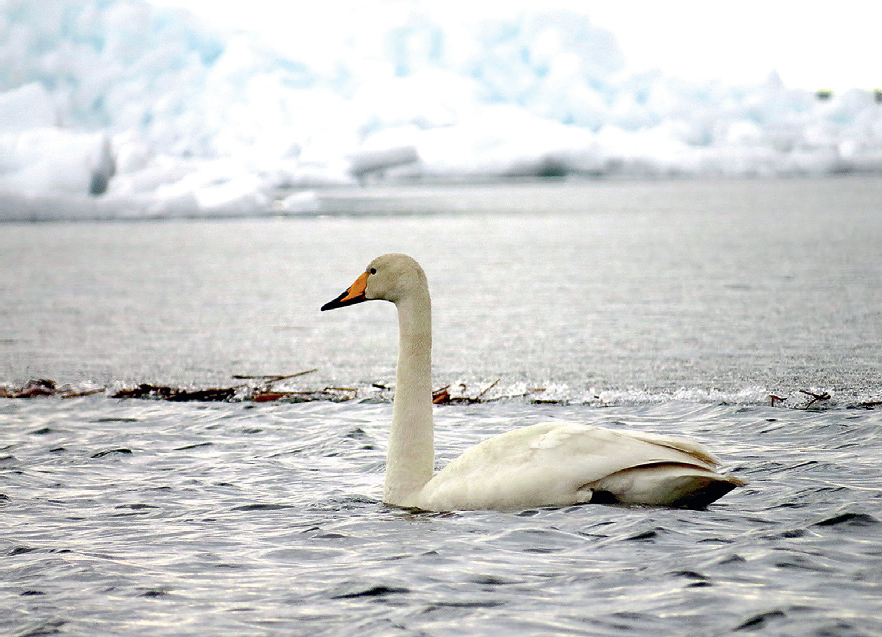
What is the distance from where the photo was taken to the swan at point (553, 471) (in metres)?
5.42

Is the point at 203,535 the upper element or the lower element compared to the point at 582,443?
lower

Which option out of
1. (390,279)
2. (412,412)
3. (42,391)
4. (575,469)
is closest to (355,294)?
(390,279)

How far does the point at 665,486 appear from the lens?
5.43 metres

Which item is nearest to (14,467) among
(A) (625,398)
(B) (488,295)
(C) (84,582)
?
(C) (84,582)

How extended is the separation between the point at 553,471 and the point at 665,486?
576mm

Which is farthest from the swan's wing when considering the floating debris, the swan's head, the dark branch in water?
the floating debris

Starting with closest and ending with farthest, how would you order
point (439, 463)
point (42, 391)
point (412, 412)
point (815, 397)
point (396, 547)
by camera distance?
point (396, 547) < point (412, 412) < point (439, 463) < point (815, 397) < point (42, 391)

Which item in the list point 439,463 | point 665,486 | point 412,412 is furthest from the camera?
point 439,463

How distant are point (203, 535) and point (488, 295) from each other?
14.4 meters

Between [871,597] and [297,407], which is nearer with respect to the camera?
[871,597]

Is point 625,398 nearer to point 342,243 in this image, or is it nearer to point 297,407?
point 297,407

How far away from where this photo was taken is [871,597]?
4.14 m

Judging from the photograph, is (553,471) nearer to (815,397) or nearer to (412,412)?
(412,412)

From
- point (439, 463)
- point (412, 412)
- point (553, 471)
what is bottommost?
point (439, 463)
